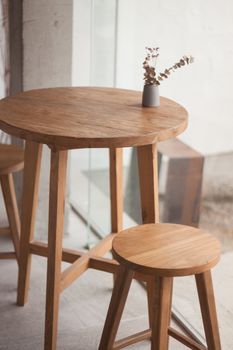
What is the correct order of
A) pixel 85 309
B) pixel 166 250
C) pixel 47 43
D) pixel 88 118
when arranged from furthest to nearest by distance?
pixel 47 43, pixel 85 309, pixel 88 118, pixel 166 250

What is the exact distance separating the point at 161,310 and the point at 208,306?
225mm

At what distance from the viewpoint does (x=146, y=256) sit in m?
2.32

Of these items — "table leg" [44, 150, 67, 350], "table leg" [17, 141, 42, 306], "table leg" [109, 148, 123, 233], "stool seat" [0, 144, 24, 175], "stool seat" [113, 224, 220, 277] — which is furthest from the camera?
"stool seat" [0, 144, 24, 175]

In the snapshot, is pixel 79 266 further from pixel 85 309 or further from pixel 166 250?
pixel 166 250

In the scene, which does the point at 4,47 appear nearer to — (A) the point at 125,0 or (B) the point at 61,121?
(A) the point at 125,0

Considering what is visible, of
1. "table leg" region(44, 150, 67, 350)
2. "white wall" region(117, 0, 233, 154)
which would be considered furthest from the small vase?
"table leg" region(44, 150, 67, 350)

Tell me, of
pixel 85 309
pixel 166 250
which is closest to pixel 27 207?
pixel 85 309

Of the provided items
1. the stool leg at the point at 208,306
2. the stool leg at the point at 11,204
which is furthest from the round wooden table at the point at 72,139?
the stool leg at the point at 208,306

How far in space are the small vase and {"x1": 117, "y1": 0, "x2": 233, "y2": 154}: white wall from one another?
0.32 metres

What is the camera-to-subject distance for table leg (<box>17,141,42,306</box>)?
2.99 meters

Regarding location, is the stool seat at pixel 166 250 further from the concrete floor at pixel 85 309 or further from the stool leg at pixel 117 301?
the concrete floor at pixel 85 309

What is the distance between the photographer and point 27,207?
3098 mm

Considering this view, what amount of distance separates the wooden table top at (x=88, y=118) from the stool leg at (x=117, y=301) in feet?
1.60

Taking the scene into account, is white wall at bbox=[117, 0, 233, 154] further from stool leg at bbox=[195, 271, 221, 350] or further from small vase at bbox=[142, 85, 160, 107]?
stool leg at bbox=[195, 271, 221, 350]
